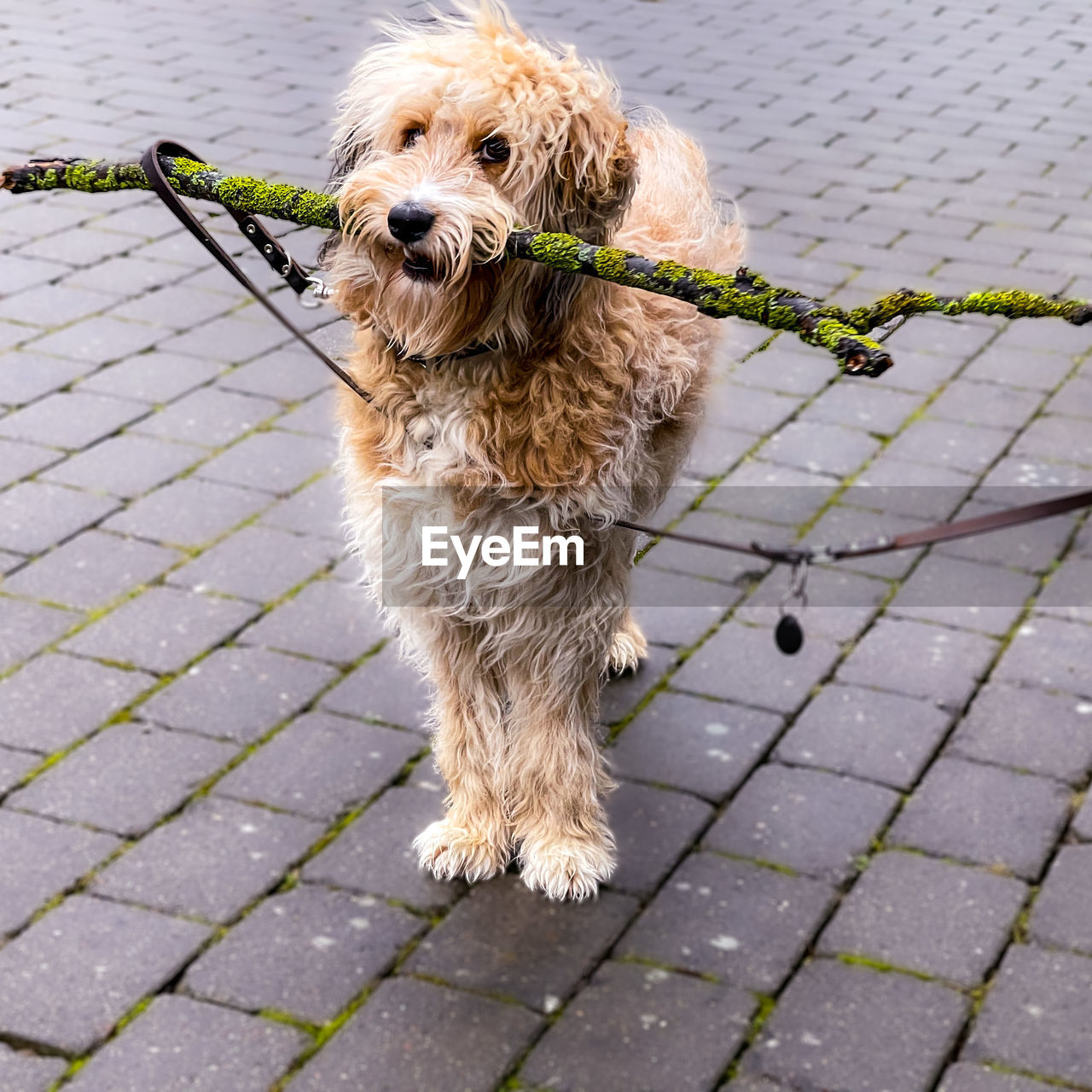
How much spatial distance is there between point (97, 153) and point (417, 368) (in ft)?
15.6

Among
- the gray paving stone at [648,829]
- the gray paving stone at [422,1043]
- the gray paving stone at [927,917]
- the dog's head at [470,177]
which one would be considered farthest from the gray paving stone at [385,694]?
the dog's head at [470,177]

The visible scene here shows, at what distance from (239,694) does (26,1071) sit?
49.9 inches

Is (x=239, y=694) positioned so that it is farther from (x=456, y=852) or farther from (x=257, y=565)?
(x=456, y=852)

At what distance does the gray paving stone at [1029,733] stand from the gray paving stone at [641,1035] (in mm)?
1101

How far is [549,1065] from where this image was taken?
2.85 m

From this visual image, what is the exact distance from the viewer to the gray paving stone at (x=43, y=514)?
4484 millimetres

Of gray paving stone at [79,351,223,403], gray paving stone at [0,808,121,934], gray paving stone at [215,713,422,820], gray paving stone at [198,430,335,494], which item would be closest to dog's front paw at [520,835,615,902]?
gray paving stone at [215,713,422,820]

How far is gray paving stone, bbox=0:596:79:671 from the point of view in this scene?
400 cm

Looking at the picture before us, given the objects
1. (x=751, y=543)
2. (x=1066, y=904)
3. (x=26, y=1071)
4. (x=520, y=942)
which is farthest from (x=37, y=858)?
(x=1066, y=904)

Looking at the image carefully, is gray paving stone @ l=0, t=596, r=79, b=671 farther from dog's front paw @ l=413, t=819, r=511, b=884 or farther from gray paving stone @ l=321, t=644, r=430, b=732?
dog's front paw @ l=413, t=819, r=511, b=884

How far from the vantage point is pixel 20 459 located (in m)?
4.86

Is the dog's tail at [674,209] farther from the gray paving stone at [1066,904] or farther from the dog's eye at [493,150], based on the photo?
the gray paving stone at [1066,904]

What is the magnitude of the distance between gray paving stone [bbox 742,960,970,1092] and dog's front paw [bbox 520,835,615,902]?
0.51 m

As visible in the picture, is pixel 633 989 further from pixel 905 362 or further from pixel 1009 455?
pixel 905 362
